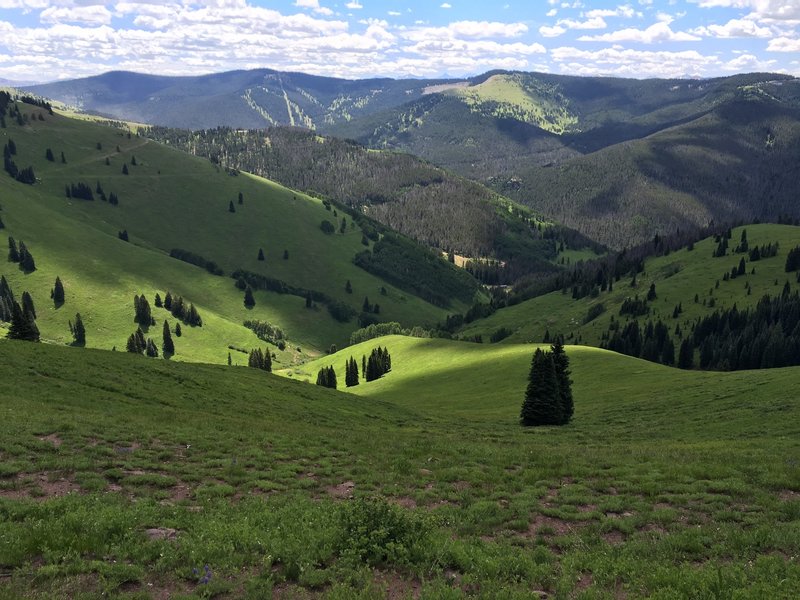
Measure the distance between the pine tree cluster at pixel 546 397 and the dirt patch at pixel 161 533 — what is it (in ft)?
157

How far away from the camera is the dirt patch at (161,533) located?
14281 mm

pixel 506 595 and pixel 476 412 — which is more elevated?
pixel 506 595

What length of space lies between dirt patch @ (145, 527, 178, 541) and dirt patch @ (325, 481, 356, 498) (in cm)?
685

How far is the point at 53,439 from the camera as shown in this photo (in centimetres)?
2428

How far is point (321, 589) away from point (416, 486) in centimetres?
972

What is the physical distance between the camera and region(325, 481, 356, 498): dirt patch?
66.5ft

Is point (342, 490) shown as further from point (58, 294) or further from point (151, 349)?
point (58, 294)

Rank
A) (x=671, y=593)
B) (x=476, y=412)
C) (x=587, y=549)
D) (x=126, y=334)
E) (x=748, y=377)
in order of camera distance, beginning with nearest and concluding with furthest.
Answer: (x=671, y=593) < (x=587, y=549) < (x=748, y=377) < (x=476, y=412) < (x=126, y=334)

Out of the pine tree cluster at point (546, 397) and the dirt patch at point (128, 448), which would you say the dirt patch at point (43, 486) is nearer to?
the dirt patch at point (128, 448)

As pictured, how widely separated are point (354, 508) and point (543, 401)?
45314 mm

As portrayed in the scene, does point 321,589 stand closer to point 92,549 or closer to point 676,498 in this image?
point 92,549

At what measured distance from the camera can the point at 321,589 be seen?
40.1 feet

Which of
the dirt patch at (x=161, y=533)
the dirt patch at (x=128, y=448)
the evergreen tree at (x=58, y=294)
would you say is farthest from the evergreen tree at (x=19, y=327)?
the evergreen tree at (x=58, y=294)

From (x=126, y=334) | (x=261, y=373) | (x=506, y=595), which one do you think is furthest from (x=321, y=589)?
(x=126, y=334)
